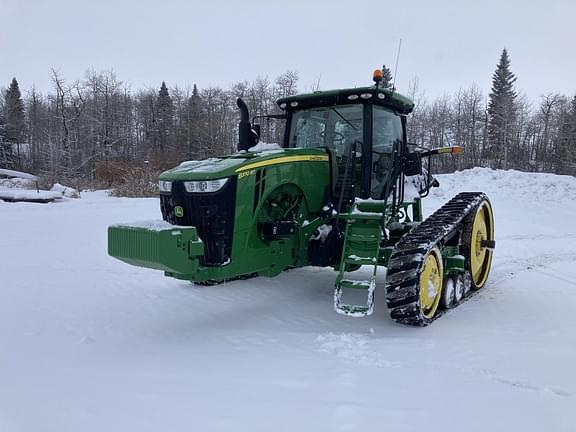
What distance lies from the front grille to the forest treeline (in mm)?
35300

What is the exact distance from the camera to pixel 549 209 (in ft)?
53.0

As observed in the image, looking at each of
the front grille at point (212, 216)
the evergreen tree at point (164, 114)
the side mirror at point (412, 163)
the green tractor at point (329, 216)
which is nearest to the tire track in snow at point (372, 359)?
the green tractor at point (329, 216)

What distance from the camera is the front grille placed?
4645 mm

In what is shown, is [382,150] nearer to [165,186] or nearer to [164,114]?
[165,186]

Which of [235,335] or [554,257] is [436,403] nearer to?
[235,335]

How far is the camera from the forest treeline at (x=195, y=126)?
4528cm

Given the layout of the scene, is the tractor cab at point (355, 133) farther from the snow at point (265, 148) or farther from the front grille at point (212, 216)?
the front grille at point (212, 216)

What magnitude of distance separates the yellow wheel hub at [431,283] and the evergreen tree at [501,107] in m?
46.2

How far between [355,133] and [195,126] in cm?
4346

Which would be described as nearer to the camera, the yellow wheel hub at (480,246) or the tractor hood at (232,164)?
the tractor hood at (232,164)

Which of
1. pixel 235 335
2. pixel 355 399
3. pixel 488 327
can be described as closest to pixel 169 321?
pixel 235 335

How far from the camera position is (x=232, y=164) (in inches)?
188

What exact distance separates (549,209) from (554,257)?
8173 millimetres

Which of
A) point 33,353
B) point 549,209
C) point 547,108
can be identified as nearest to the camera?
point 33,353
